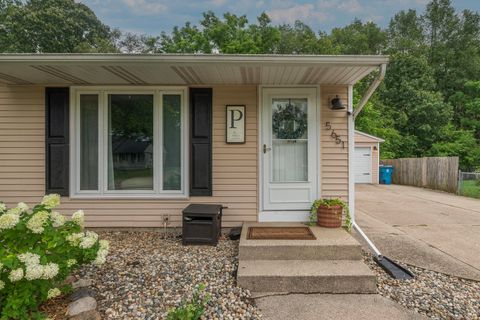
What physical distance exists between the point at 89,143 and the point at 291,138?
9.59 ft

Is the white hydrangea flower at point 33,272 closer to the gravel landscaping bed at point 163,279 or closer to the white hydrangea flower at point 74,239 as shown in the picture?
the white hydrangea flower at point 74,239

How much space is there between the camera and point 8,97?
4.22 m

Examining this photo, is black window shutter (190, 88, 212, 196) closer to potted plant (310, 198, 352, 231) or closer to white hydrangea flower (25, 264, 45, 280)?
potted plant (310, 198, 352, 231)

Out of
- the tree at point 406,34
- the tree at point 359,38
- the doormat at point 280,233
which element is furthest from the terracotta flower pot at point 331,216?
the tree at point 406,34

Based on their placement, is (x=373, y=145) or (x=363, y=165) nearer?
(x=373, y=145)

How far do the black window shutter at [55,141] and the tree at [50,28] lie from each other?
16452 mm

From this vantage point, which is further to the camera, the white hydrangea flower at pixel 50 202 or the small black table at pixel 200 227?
the small black table at pixel 200 227

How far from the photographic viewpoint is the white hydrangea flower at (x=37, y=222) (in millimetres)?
1950

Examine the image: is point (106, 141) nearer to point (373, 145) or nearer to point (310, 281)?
point (310, 281)

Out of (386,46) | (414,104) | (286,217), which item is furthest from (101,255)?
(386,46)

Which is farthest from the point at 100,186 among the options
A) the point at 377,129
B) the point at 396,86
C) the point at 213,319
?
the point at 396,86

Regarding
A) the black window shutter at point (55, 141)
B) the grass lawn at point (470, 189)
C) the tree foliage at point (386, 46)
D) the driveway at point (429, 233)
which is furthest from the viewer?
the tree foliage at point (386, 46)

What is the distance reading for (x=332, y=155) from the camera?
422 cm

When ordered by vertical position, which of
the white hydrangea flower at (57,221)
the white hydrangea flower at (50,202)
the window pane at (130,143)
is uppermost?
the window pane at (130,143)
